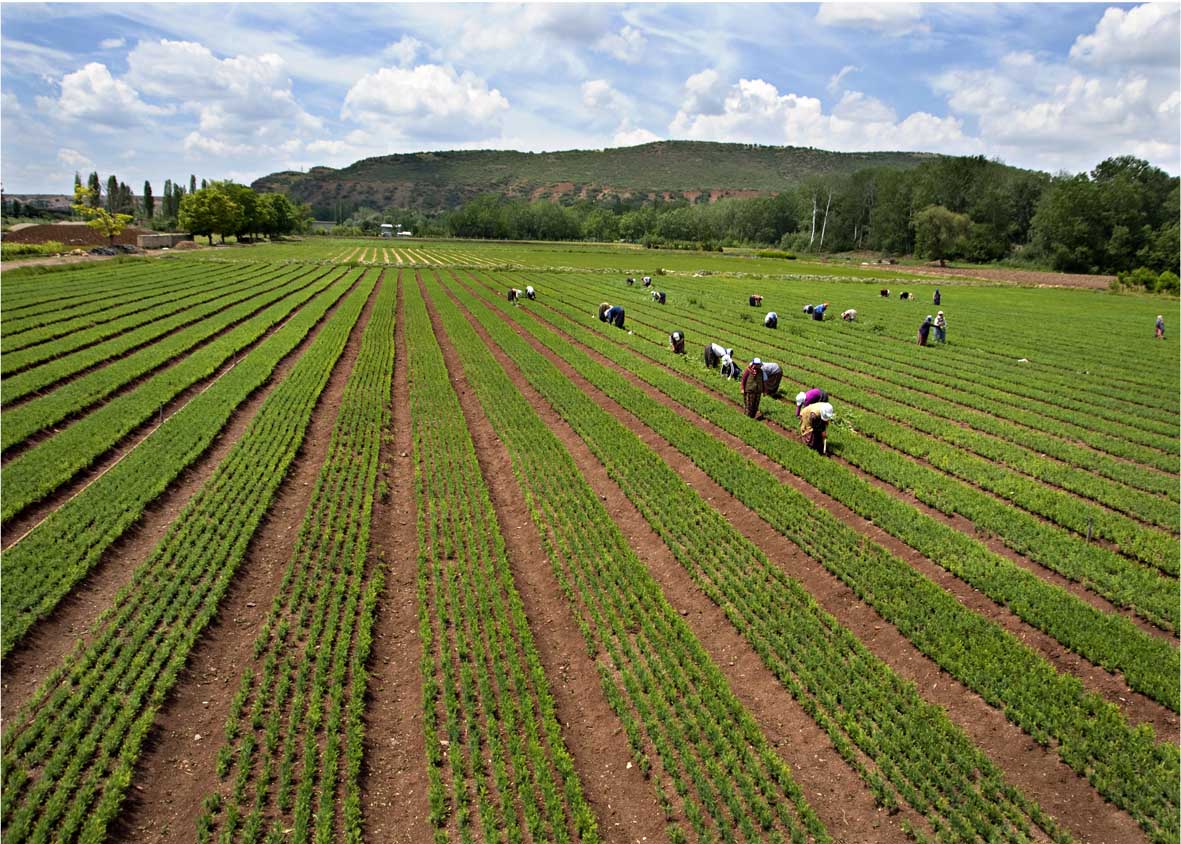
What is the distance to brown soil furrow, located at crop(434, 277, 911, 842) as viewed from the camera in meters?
7.39

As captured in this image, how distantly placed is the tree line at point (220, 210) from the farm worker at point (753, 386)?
114721mm

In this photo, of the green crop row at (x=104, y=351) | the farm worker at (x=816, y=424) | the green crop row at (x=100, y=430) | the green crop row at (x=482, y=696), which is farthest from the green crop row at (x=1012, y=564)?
the green crop row at (x=104, y=351)

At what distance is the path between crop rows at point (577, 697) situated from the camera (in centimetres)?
736

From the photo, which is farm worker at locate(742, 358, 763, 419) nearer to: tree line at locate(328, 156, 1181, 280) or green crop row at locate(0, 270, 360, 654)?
green crop row at locate(0, 270, 360, 654)

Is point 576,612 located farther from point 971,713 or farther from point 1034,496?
point 1034,496

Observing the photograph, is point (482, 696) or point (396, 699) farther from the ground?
point (482, 696)

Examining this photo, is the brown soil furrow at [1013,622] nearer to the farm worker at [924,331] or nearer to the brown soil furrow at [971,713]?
the brown soil furrow at [971,713]

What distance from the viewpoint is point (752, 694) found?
9.23 m

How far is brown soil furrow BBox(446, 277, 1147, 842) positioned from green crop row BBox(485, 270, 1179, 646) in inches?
59.4

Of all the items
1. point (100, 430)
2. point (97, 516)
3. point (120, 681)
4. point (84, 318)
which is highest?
point (84, 318)

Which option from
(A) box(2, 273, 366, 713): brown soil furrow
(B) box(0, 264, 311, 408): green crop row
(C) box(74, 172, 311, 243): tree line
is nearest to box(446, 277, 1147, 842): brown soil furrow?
(A) box(2, 273, 366, 713): brown soil furrow

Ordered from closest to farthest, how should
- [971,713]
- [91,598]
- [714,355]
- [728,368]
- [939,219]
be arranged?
[971,713] → [91,598] → [728,368] → [714,355] → [939,219]

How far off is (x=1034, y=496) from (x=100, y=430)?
23.2m

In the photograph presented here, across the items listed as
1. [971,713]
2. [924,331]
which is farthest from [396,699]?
[924,331]
